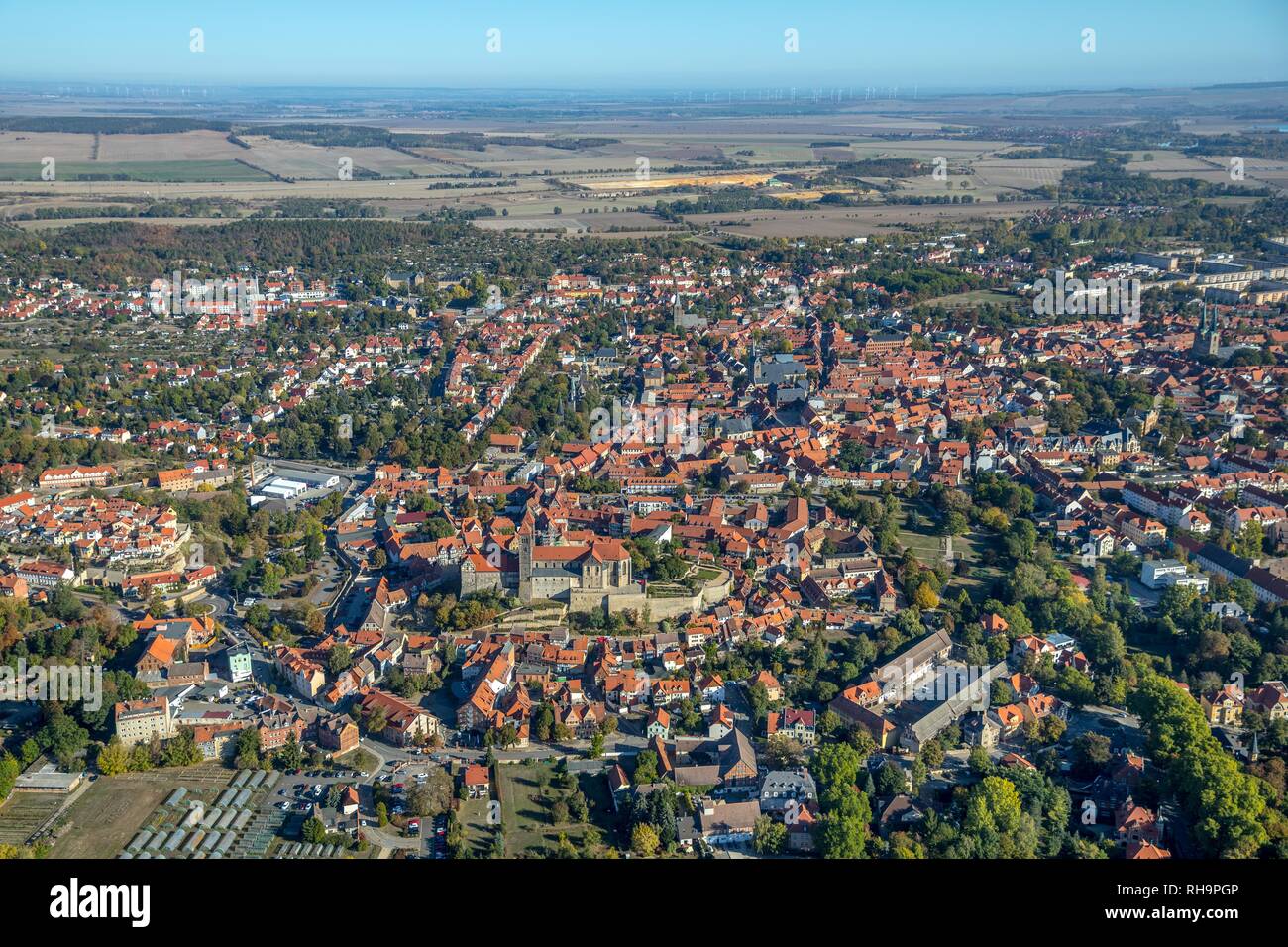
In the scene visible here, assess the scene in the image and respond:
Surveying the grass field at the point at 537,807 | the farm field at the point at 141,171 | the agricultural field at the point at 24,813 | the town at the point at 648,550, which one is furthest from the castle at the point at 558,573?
the farm field at the point at 141,171

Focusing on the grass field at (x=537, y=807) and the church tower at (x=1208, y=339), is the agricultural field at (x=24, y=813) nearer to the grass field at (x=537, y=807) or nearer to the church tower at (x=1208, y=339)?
the grass field at (x=537, y=807)

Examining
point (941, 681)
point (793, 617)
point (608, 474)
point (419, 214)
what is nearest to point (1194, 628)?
point (941, 681)

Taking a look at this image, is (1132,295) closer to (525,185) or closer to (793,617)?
(793,617)

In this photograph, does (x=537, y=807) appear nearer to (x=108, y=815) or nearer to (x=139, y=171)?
(x=108, y=815)

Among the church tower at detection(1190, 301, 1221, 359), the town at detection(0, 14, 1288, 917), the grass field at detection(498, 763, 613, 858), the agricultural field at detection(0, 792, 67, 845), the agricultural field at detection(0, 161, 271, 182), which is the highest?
the agricultural field at detection(0, 161, 271, 182)

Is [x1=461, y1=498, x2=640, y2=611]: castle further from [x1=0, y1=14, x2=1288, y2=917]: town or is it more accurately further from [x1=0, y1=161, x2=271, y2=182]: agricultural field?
[x1=0, y1=161, x2=271, y2=182]: agricultural field

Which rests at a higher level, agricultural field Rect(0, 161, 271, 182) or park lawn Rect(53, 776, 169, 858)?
agricultural field Rect(0, 161, 271, 182)

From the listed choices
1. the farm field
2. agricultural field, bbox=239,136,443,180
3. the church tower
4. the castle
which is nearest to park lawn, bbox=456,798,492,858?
the castle

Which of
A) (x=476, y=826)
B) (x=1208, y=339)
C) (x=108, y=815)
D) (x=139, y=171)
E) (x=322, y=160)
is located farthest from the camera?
(x=322, y=160)

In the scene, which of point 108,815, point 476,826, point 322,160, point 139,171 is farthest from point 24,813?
point 322,160

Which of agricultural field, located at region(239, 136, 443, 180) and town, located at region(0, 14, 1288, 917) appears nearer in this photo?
town, located at region(0, 14, 1288, 917)
